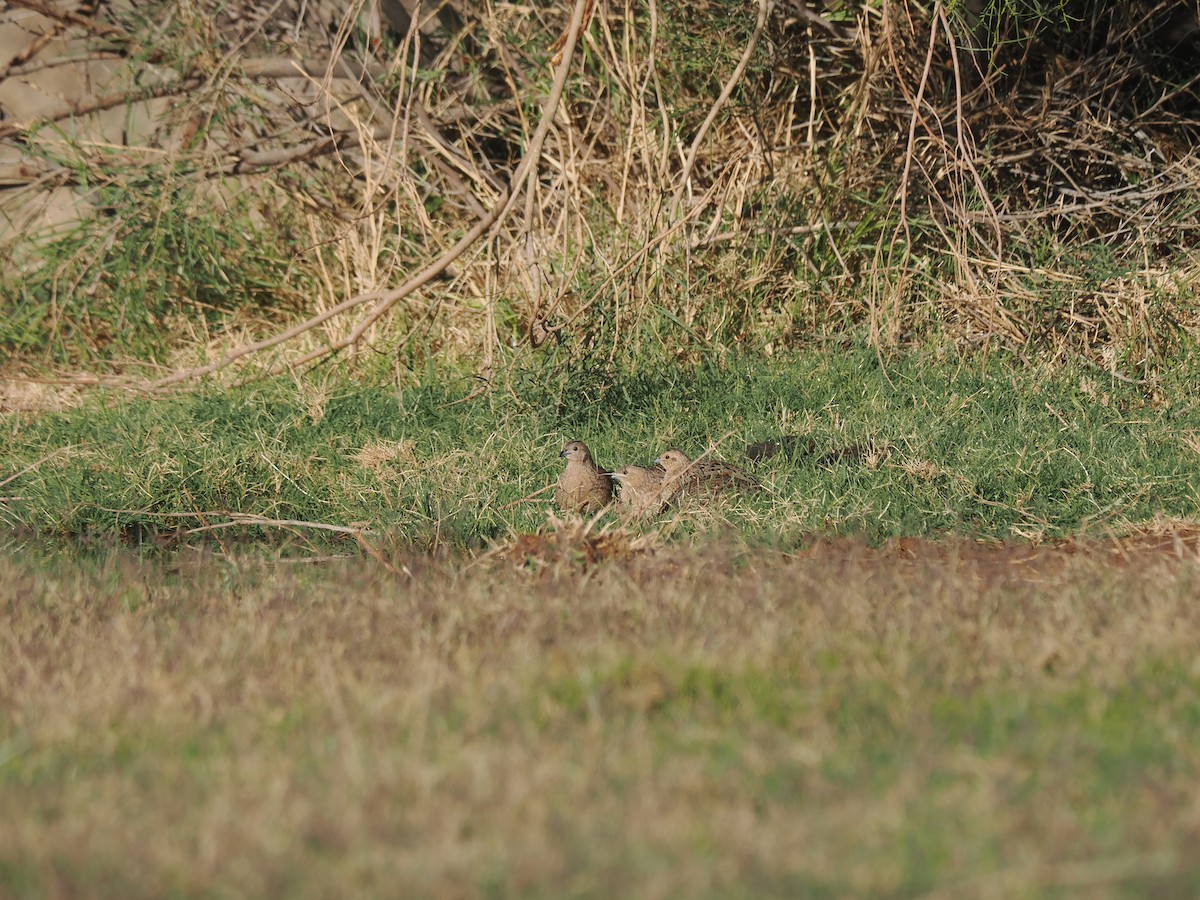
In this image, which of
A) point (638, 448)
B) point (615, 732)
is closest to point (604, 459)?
point (638, 448)

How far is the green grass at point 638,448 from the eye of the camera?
197 inches

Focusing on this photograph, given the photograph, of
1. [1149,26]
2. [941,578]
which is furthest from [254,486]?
[1149,26]

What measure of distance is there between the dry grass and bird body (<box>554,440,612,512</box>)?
0.94 metres

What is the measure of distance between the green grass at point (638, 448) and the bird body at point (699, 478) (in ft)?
0.35

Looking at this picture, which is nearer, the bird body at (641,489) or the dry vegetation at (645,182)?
the bird body at (641,489)

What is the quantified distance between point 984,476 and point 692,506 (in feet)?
3.59

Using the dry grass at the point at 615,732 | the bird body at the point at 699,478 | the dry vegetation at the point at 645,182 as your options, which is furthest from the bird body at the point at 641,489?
the dry vegetation at the point at 645,182

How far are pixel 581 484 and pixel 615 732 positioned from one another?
2486 millimetres

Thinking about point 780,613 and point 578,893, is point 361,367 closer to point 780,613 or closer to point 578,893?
point 780,613

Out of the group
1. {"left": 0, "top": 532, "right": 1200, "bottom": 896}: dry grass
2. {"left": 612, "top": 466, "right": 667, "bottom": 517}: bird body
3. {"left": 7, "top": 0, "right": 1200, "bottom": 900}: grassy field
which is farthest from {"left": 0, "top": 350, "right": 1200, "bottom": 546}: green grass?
{"left": 0, "top": 532, "right": 1200, "bottom": 896}: dry grass

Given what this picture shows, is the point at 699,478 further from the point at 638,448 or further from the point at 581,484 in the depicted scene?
the point at 638,448

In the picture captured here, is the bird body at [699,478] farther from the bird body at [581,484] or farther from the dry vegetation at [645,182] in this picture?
the dry vegetation at [645,182]

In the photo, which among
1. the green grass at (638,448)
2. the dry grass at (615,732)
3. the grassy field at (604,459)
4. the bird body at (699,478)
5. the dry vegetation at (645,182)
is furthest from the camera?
the dry vegetation at (645,182)

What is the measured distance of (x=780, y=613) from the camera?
11.9 feet
